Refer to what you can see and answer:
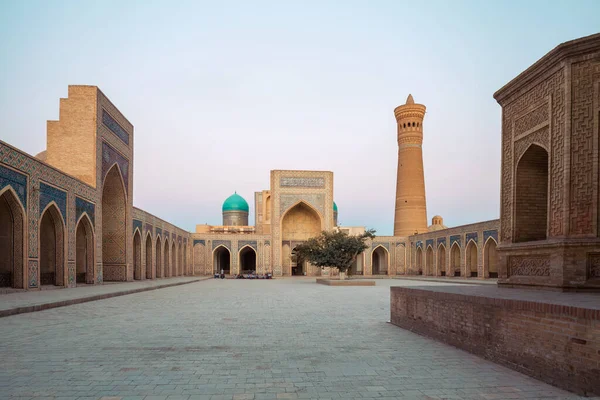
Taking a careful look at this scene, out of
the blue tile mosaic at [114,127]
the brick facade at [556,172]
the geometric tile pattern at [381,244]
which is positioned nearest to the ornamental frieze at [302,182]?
the geometric tile pattern at [381,244]

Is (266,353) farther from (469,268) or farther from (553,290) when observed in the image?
(469,268)

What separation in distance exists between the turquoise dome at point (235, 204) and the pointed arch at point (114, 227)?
2049 cm

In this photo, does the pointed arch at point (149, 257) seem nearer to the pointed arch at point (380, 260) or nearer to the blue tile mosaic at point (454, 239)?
the pointed arch at point (380, 260)

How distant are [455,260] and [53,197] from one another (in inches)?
770

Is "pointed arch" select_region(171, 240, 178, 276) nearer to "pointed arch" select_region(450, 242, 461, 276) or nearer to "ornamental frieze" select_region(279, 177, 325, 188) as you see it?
"ornamental frieze" select_region(279, 177, 325, 188)

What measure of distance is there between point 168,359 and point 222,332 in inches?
55.7

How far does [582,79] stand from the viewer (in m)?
4.86

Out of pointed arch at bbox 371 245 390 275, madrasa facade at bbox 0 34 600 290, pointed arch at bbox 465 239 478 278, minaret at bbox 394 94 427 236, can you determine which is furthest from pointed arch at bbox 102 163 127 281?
minaret at bbox 394 94 427 236

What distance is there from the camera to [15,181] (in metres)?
9.95

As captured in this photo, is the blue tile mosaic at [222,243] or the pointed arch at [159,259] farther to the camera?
the blue tile mosaic at [222,243]

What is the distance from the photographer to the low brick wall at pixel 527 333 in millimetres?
2711

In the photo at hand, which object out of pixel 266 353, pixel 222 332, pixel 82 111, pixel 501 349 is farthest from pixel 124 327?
pixel 82 111

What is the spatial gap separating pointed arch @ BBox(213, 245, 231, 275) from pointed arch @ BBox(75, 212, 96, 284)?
13542 millimetres

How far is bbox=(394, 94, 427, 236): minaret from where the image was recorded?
28266 mm
